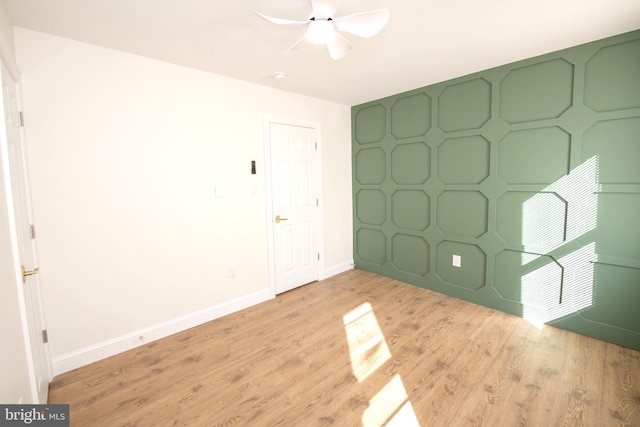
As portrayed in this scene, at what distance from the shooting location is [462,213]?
3.11 meters

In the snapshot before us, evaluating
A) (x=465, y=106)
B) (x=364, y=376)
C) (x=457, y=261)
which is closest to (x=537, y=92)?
(x=465, y=106)

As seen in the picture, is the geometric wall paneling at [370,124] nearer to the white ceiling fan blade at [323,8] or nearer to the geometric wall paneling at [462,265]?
the geometric wall paneling at [462,265]

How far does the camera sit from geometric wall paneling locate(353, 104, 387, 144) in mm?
3775

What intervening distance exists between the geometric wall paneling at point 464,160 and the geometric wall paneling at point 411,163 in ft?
0.58

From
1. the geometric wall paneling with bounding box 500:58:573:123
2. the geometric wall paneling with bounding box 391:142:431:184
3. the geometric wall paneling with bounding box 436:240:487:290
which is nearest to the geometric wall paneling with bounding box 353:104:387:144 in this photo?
the geometric wall paneling with bounding box 391:142:431:184

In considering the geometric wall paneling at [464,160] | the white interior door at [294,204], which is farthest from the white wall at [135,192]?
the geometric wall paneling at [464,160]

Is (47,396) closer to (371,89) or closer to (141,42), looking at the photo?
(141,42)

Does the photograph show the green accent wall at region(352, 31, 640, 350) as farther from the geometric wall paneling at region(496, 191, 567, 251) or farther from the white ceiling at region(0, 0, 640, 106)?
the white ceiling at region(0, 0, 640, 106)

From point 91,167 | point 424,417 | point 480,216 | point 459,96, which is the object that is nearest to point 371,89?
point 459,96

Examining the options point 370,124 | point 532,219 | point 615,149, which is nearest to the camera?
point 615,149

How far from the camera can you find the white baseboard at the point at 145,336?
2.12 m

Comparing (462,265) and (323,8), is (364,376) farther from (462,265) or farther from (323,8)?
(323,8)

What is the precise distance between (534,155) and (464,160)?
0.62 metres

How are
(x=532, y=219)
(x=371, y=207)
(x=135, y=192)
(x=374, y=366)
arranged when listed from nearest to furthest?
(x=374, y=366), (x=135, y=192), (x=532, y=219), (x=371, y=207)
